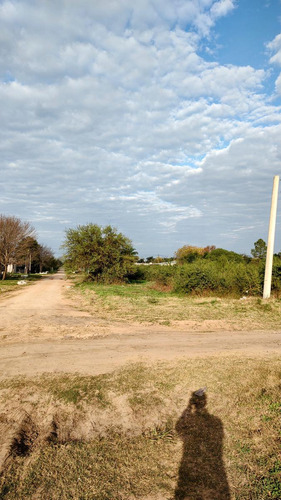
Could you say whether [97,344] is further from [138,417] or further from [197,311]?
[197,311]

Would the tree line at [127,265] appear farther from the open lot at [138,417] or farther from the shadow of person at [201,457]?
the shadow of person at [201,457]

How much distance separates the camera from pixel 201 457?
2.98 metres

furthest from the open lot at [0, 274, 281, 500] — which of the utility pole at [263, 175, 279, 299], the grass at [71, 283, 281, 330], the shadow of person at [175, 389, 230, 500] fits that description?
the utility pole at [263, 175, 279, 299]

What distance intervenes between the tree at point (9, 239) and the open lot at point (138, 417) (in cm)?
2891

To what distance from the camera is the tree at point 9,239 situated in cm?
3319

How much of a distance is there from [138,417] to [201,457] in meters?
1.01

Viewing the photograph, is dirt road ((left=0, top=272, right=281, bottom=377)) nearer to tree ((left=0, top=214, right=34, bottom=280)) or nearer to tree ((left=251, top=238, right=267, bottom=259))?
tree ((left=0, top=214, right=34, bottom=280))

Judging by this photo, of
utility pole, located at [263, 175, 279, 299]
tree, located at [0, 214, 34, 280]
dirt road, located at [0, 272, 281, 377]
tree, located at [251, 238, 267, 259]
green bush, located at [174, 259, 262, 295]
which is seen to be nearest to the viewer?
dirt road, located at [0, 272, 281, 377]

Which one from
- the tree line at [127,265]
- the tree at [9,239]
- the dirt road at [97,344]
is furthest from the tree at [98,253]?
the dirt road at [97,344]

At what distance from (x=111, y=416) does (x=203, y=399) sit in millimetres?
1419

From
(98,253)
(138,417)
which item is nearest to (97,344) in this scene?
(138,417)

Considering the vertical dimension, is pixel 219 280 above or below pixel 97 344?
above

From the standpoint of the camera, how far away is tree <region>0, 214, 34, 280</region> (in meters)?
33.2

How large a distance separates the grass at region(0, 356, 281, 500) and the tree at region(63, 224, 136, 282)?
22027 mm
